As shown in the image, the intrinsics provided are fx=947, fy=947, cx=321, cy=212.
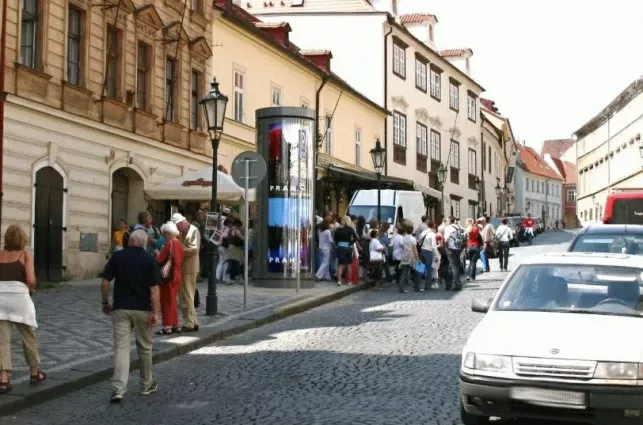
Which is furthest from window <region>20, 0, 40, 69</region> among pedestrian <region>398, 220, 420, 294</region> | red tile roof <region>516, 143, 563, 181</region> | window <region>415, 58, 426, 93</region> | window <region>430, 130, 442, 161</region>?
red tile roof <region>516, 143, 563, 181</region>

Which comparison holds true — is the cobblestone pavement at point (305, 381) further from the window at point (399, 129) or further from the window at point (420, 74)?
the window at point (420, 74)

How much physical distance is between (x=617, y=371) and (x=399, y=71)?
4446 centimetres

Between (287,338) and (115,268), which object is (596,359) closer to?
(115,268)

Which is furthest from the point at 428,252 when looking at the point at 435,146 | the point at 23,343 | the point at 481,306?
the point at 435,146

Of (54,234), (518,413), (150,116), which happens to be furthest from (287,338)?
(150,116)

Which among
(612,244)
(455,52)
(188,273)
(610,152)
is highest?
(455,52)

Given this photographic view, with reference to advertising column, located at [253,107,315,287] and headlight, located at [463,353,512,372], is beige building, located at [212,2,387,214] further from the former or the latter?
headlight, located at [463,353,512,372]

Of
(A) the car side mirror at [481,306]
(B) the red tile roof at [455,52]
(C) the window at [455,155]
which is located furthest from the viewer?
(B) the red tile roof at [455,52]

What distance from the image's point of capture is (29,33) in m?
20.0

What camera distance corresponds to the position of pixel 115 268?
9375 mm

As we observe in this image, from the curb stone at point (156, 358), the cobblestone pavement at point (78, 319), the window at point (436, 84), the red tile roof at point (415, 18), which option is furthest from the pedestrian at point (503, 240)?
the red tile roof at point (415, 18)

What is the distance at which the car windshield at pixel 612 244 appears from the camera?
46.5 feet

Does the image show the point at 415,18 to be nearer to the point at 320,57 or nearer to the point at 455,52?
the point at 455,52

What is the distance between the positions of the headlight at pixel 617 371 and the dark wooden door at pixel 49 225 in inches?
618
